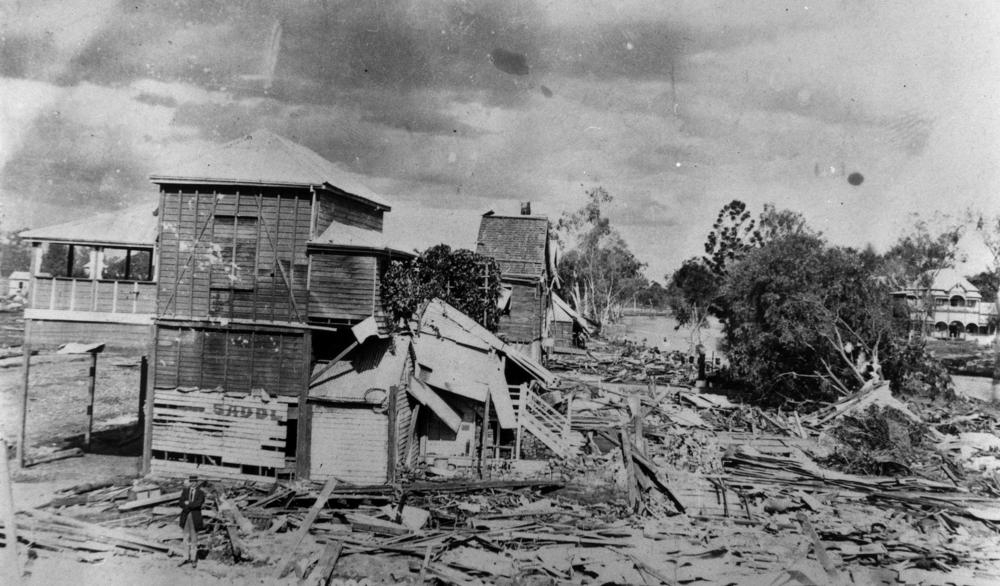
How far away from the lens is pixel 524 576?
11.8 metres

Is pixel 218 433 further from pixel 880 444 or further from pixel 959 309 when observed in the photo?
pixel 959 309

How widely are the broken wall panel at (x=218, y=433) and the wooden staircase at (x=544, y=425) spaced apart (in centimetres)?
754

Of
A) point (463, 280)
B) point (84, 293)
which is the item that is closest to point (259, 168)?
point (84, 293)

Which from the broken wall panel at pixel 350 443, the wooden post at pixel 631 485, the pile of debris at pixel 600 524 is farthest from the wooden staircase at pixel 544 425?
the broken wall panel at pixel 350 443

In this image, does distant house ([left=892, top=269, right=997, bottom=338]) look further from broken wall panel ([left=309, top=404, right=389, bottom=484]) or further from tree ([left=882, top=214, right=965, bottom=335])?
broken wall panel ([left=309, top=404, right=389, bottom=484])

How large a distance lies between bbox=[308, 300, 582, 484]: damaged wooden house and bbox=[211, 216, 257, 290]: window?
370 centimetres

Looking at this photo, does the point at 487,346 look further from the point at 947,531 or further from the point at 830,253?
the point at 830,253

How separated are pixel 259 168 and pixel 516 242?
19.6m

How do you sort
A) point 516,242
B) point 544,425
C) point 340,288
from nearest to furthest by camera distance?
1. point 340,288
2. point 544,425
3. point 516,242

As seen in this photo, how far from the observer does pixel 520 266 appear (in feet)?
115

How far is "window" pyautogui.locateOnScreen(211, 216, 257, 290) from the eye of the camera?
17641mm

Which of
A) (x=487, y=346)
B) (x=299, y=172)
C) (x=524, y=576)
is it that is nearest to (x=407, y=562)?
(x=524, y=576)

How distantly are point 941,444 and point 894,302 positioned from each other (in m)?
11.7

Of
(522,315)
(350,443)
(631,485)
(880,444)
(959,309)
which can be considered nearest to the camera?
(631,485)
